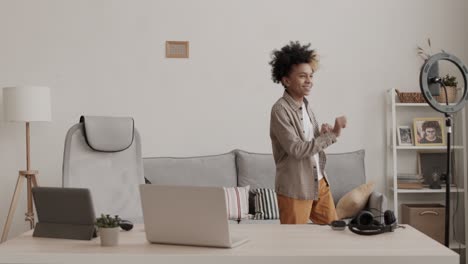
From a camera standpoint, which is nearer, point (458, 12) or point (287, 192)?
point (287, 192)

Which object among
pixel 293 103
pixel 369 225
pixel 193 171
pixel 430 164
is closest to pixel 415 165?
pixel 430 164

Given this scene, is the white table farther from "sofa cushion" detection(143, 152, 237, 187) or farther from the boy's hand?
"sofa cushion" detection(143, 152, 237, 187)

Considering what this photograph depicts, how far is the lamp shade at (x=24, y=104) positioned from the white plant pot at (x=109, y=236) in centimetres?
271

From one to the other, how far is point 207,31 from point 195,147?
95 cm

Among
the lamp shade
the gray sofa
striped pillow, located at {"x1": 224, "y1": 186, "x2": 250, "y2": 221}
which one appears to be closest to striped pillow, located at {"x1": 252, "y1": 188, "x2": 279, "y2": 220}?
striped pillow, located at {"x1": 224, "y1": 186, "x2": 250, "y2": 221}

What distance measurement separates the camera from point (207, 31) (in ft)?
17.5

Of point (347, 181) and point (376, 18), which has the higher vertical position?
point (376, 18)

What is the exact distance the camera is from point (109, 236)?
2270mm

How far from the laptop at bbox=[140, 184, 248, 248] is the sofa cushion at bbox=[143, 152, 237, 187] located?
2621 millimetres

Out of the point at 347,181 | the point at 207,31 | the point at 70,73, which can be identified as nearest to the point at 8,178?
the point at 70,73

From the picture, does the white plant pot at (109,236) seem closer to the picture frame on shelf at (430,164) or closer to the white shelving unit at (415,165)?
the white shelving unit at (415,165)

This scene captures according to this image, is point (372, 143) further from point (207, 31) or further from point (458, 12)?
point (207, 31)

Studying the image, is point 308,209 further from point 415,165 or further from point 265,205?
point 415,165

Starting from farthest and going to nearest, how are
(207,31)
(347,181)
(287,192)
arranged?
(207,31), (347,181), (287,192)
